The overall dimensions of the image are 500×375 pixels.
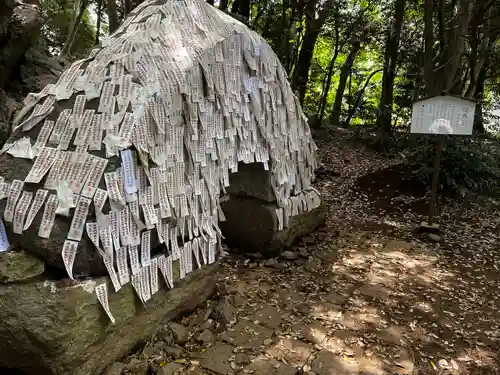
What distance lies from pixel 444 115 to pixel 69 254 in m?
5.22

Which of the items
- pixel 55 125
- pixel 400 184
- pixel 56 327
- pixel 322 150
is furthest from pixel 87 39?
pixel 56 327

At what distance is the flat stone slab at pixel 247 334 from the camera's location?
9.75ft

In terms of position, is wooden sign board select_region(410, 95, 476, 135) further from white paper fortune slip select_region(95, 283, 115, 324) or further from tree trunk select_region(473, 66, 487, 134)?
tree trunk select_region(473, 66, 487, 134)

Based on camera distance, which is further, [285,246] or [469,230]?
[469,230]

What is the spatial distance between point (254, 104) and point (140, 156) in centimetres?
169

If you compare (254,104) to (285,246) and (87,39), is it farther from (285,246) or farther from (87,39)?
(87,39)

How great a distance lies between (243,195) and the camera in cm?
468

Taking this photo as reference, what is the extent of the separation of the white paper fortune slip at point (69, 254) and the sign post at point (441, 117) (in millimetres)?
→ 4924

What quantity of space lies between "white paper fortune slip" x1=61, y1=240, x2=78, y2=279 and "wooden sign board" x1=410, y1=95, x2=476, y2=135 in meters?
5.05

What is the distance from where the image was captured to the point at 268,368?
8.82 feet

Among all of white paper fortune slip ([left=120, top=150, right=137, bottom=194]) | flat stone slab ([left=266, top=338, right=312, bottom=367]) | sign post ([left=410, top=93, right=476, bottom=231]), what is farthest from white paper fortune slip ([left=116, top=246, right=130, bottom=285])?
sign post ([left=410, top=93, right=476, bottom=231])

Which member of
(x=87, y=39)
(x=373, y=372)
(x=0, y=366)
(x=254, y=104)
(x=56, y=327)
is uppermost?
(x=87, y=39)

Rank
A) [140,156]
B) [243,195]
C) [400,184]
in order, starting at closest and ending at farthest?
[140,156], [243,195], [400,184]

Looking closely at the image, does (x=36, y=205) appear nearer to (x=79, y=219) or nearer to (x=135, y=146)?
(x=79, y=219)
